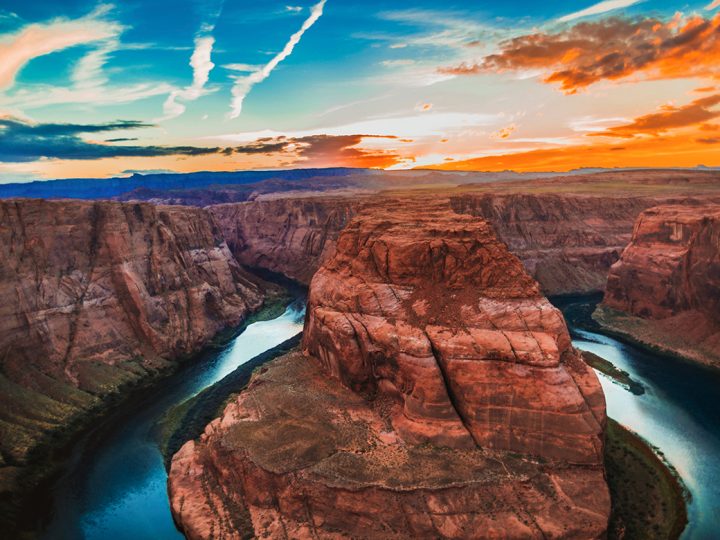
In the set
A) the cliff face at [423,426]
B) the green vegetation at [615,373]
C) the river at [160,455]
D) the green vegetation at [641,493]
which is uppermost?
the cliff face at [423,426]

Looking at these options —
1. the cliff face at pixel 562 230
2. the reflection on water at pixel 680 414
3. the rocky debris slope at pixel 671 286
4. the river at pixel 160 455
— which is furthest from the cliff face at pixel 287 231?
the reflection on water at pixel 680 414

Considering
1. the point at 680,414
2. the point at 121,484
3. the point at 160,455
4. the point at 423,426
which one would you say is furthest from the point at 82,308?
the point at 680,414

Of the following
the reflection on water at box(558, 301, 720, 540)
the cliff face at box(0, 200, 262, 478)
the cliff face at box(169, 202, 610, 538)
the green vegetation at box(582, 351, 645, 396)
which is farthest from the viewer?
the green vegetation at box(582, 351, 645, 396)

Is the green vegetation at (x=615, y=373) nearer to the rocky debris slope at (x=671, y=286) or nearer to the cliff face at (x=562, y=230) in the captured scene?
the rocky debris slope at (x=671, y=286)

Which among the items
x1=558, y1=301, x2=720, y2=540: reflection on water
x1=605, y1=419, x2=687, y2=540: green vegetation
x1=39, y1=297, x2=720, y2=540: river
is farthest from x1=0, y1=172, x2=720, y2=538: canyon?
x1=558, y1=301, x2=720, y2=540: reflection on water

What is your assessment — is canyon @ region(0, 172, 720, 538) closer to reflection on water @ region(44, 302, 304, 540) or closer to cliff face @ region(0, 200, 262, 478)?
cliff face @ region(0, 200, 262, 478)

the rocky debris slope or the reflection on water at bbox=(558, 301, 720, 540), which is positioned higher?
the rocky debris slope
